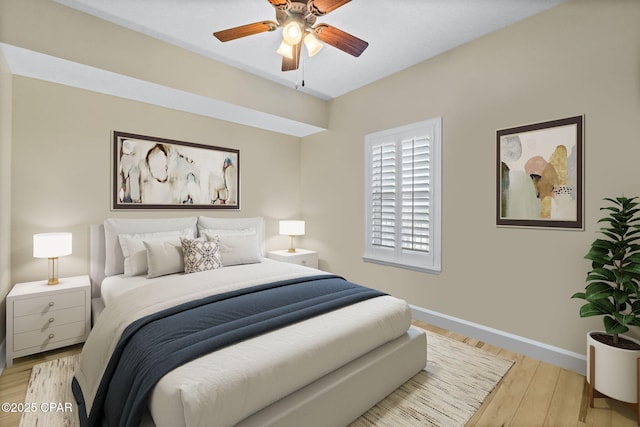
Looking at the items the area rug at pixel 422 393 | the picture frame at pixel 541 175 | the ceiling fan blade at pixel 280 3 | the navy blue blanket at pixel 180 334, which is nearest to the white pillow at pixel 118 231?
the area rug at pixel 422 393

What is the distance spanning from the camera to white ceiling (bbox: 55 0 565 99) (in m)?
2.32

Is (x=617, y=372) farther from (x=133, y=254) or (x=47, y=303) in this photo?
(x=47, y=303)

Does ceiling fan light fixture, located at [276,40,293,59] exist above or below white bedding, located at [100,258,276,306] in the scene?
above

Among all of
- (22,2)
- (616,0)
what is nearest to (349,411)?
(616,0)

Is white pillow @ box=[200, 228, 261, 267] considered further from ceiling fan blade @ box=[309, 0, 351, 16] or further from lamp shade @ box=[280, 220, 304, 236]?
ceiling fan blade @ box=[309, 0, 351, 16]

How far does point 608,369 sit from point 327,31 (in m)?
2.86

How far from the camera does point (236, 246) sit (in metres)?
3.23

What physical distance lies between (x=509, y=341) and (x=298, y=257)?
2.55m

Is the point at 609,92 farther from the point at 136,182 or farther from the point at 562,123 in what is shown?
the point at 136,182

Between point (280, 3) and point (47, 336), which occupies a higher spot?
point (280, 3)

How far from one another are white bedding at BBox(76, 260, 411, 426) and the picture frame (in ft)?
4.48

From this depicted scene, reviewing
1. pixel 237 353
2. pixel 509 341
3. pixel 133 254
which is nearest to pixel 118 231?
pixel 133 254

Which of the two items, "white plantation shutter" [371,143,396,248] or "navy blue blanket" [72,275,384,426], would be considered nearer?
"navy blue blanket" [72,275,384,426]

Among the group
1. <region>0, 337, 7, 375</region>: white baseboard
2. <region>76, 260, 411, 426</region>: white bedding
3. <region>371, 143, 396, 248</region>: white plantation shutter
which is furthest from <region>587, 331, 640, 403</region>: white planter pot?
<region>0, 337, 7, 375</region>: white baseboard
